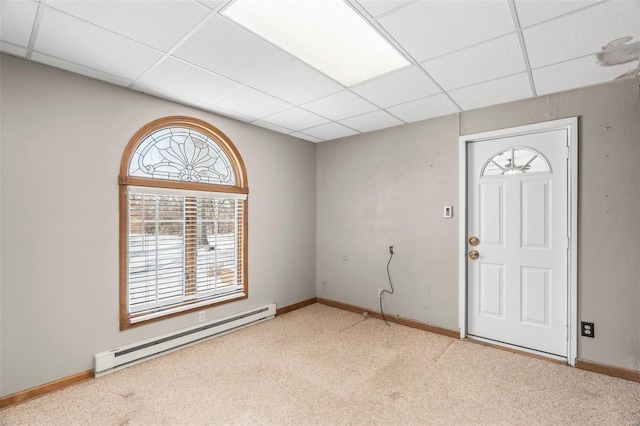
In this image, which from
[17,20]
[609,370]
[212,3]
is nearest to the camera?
[212,3]

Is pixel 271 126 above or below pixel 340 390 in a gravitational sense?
above

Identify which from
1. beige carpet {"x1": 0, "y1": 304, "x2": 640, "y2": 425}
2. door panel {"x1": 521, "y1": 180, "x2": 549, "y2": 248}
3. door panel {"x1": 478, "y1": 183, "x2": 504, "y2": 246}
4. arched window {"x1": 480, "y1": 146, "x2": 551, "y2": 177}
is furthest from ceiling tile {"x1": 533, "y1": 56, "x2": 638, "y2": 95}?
beige carpet {"x1": 0, "y1": 304, "x2": 640, "y2": 425}

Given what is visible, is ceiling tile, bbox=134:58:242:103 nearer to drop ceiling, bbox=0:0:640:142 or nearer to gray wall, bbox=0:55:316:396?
drop ceiling, bbox=0:0:640:142

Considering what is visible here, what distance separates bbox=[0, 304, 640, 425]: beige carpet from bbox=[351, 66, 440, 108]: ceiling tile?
2.45 metres

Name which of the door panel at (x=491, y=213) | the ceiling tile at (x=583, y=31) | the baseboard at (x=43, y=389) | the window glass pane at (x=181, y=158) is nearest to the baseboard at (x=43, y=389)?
the baseboard at (x=43, y=389)

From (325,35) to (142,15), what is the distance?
1.10 metres

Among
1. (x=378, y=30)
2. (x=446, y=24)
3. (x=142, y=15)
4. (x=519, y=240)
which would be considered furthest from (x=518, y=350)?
(x=142, y=15)

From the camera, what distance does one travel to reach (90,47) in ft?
6.61

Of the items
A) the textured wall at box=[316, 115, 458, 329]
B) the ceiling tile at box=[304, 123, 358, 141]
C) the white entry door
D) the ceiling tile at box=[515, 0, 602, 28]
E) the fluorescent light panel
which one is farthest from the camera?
the ceiling tile at box=[304, 123, 358, 141]

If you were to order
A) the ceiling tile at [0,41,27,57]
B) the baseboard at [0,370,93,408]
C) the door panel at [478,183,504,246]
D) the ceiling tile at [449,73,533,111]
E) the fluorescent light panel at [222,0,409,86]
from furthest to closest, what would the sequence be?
the door panel at [478,183,504,246], the ceiling tile at [449,73,533,111], the baseboard at [0,370,93,408], the ceiling tile at [0,41,27,57], the fluorescent light panel at [222,0,409,86]

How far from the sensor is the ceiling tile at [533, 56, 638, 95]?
2225 mm

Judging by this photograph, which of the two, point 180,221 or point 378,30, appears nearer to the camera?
point 378,30

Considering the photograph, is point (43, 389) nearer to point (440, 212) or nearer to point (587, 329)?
point (440, 212)

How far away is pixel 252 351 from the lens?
298 cm
